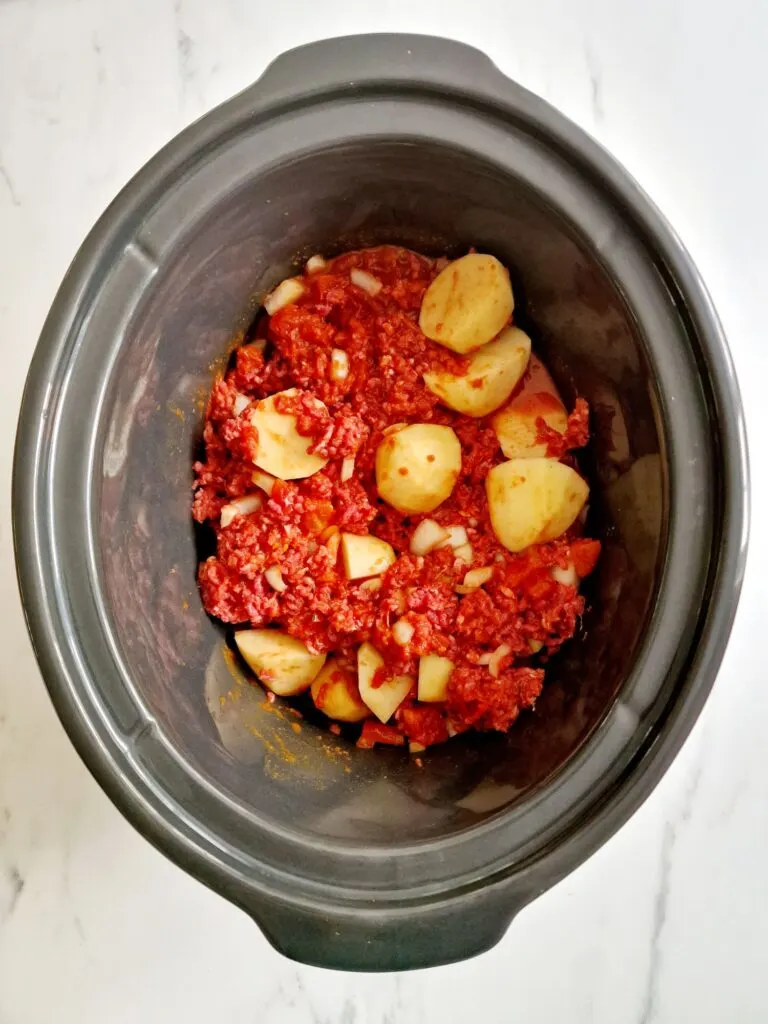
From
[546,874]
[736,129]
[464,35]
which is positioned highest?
[464,35]

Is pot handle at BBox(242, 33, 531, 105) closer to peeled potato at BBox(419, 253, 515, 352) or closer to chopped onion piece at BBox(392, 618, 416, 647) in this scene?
peeled potato at BBox(419, 253, 515, 352)

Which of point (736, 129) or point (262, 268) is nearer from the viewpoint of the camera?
point (262, 268)

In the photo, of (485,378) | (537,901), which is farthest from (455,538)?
(537,901)

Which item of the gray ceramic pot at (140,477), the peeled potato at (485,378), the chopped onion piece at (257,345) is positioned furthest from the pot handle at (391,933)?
the chopped onion piece at (257,345)

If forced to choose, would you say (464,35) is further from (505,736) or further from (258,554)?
(505,736)

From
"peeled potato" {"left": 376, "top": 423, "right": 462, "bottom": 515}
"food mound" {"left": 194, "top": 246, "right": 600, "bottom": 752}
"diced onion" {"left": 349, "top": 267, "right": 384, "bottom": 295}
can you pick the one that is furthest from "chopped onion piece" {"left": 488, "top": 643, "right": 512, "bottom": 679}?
"diced onion" {"left": 349, "top": 267, "right": 384, "bottom": 295}

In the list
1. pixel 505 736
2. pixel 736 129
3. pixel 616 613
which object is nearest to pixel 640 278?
pixel 616 613
